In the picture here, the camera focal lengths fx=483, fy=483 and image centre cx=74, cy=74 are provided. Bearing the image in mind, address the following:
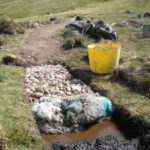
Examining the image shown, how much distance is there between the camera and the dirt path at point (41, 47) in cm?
1462

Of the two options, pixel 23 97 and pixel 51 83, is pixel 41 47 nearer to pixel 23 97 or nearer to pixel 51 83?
pixel 51 83

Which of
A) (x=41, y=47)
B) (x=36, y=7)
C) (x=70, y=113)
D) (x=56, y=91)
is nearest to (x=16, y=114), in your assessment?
(x=70, y=113)

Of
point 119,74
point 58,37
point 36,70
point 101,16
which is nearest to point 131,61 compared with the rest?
point 119,74

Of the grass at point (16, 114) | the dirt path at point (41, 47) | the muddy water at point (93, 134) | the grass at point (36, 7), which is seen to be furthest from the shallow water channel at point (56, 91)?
the grass at point (36, 7)

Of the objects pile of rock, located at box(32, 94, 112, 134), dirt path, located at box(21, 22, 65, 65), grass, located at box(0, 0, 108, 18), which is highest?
pile of rock, located at box(32, 94, 112, 134)

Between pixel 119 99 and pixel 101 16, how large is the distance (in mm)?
13059

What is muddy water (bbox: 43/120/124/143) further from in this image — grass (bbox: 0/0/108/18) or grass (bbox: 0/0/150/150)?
grass (bbox: 0/0/108/18)

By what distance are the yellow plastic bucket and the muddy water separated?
2848 millimetres

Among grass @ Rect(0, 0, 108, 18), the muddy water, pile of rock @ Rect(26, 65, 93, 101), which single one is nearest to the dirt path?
pile of rock @ Rect(26, 65, 93, 101)

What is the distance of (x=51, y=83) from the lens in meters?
12.4

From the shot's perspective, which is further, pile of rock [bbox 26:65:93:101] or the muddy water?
pile of rock [bbox 26:65:93:101]

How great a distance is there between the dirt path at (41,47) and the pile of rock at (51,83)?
654mm

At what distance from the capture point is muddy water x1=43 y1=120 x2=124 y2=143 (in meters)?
9.49

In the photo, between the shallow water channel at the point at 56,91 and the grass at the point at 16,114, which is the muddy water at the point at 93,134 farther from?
the grass at the point at 16,114
